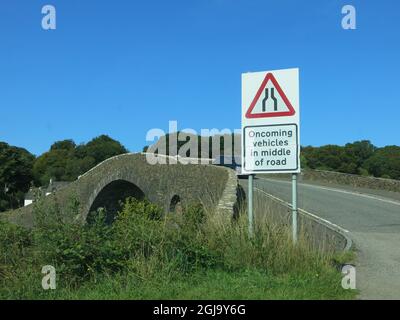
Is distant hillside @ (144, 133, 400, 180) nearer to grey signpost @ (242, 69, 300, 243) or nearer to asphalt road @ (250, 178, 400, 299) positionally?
asphalt road @ (250, 178, 400, 299)

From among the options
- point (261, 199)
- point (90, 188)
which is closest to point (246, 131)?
point (261, 199)

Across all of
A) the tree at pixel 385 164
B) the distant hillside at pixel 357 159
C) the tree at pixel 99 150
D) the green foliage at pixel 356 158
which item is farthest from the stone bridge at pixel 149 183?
the tree at pixel 99 150

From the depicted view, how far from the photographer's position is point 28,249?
30.7 ft

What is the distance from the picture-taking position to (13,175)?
97750 millimetres

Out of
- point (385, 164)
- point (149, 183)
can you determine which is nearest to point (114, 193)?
point (149, 183)

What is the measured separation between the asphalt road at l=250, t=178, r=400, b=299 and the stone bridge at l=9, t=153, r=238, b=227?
3.45 metres

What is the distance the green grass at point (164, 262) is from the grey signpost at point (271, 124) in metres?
0.70

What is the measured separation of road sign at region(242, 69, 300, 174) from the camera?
361 inches

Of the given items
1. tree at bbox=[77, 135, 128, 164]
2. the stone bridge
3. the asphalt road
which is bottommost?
the asphalt road

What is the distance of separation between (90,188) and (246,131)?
3603cm

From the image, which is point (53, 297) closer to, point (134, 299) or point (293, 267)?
point (134, 299)

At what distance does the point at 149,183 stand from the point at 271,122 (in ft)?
92.3

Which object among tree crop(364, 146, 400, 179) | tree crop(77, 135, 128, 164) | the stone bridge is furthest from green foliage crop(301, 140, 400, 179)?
the stone bridge

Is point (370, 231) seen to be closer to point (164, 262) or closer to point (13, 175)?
point (164, 262)
